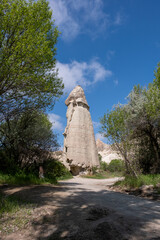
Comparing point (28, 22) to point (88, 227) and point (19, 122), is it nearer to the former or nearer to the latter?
point (19, 122)

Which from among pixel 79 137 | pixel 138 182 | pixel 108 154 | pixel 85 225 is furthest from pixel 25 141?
pixel 108 154

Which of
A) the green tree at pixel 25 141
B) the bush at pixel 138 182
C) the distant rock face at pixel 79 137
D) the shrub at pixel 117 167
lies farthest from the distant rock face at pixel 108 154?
the green tree at pixel 25 141

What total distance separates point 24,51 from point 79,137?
17942 mm

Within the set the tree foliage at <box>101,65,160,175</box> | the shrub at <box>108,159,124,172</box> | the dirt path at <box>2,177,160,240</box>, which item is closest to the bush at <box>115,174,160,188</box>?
the tree foliage at <box>101,65,160,175</box>

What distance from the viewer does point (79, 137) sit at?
2450cm

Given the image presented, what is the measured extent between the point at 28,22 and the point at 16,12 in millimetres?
692

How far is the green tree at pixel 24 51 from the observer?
26.1 feet

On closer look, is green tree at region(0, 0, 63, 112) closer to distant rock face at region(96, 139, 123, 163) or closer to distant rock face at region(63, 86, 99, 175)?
distant rock face at region(96, 139, 123, 163)

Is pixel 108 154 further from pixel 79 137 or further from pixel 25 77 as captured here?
pixel 25 77

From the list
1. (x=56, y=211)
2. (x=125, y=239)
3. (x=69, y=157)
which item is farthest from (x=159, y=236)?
(x=69, y=157)

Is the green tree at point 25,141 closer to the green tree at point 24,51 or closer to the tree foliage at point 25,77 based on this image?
the tree foliage at point 25,77

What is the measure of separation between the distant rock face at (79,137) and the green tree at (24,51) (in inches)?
579

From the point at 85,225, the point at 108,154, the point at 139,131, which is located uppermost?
the point at 108,154

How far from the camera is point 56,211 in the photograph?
4148mm
